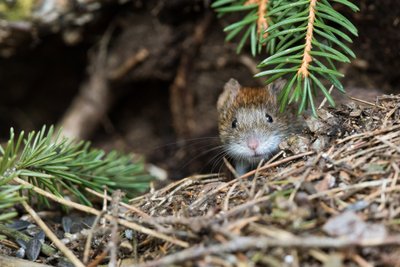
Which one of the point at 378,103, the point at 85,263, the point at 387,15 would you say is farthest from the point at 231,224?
the point at 387,15

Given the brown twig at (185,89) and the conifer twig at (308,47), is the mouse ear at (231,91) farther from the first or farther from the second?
the conifer twig at (308,47)

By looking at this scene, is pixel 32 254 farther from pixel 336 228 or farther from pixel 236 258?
pixel 336 228

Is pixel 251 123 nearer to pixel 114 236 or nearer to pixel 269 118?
pixel 269 118

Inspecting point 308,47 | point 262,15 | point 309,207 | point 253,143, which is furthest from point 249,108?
point 309,207

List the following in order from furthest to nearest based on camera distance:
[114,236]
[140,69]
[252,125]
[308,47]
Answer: [140,69] → [252,125] → [308,47] → [114,236]

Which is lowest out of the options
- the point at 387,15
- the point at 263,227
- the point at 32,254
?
the point at 32,254

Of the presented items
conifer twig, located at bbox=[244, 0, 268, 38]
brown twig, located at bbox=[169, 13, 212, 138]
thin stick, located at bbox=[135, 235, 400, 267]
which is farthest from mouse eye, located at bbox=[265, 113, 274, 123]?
thin stick, located at bbox=[135, 235, 400, 267]

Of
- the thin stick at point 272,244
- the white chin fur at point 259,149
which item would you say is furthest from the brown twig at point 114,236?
the white chin fur at point 259,149
